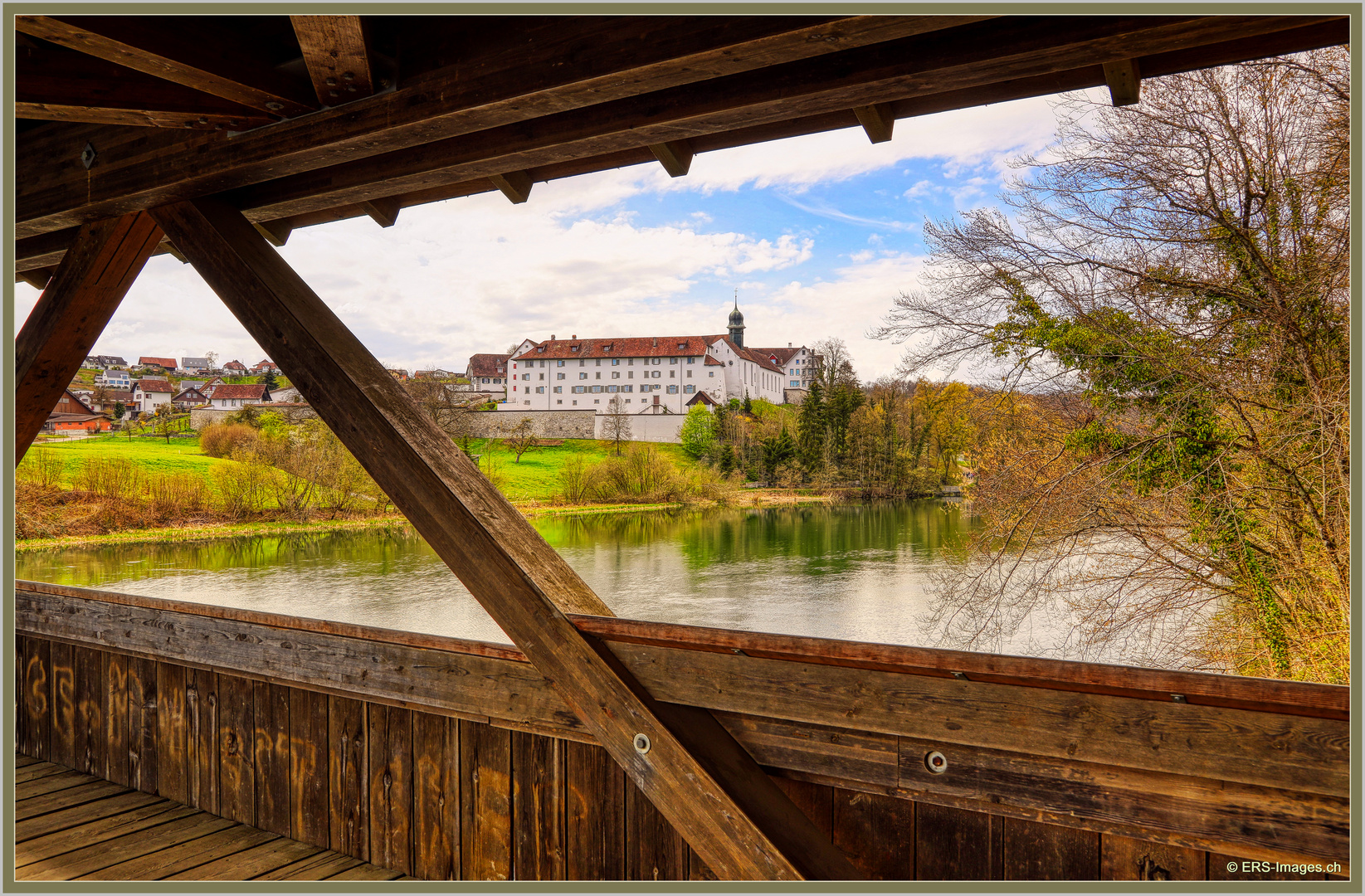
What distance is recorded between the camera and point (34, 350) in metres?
2.04

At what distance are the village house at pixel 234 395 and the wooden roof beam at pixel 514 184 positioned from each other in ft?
135

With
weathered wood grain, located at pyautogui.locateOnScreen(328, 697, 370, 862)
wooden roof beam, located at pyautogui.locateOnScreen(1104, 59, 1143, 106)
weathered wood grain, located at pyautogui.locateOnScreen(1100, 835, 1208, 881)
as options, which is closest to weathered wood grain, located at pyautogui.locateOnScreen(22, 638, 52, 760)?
weathered wood grain, located at pyautogui.locateOnScreen(328, 697, 370, 862)

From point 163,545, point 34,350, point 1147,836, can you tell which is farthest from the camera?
point 163,545

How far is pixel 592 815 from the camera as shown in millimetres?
1852

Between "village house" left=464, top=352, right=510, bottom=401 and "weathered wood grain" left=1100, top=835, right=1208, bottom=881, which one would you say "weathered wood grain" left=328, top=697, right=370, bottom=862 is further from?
"village house" left=464, top=352, right=510, bottom=401

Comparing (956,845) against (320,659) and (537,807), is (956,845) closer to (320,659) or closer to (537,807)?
(537,807)

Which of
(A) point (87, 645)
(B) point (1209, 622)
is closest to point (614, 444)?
(B) point (1209, 622)

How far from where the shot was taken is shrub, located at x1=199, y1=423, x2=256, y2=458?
23.2 m

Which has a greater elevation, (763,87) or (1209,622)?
(763,87)

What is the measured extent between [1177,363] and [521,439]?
1070 inches

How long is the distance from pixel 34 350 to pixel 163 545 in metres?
21.8

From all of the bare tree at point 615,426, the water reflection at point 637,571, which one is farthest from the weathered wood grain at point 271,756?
the bare tree at point 615,426

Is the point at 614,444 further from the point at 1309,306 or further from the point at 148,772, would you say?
the point at 148,772

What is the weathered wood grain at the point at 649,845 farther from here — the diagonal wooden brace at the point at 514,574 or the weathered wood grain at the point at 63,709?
the weathered wood grain at the point at 63,709
